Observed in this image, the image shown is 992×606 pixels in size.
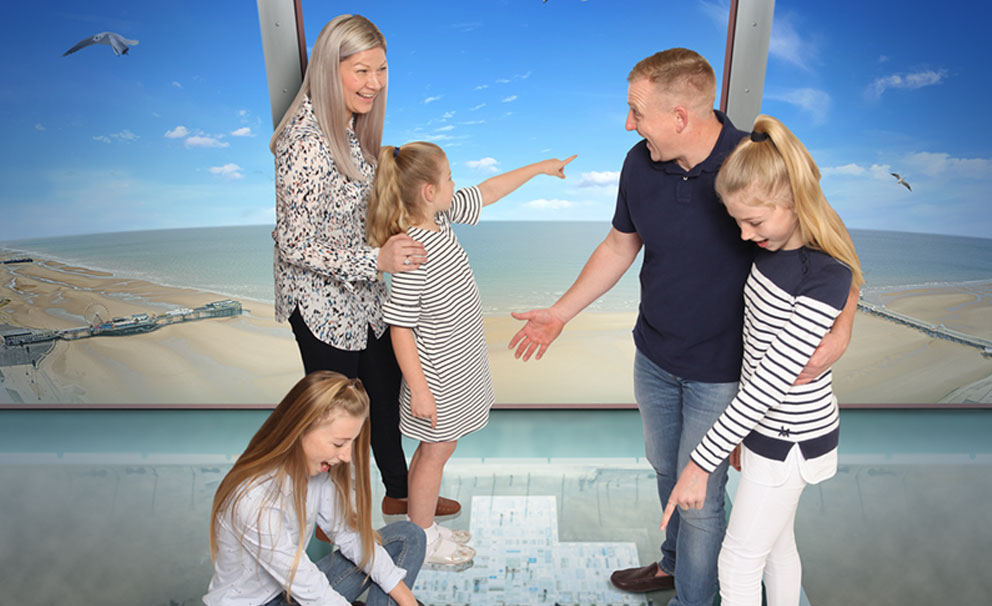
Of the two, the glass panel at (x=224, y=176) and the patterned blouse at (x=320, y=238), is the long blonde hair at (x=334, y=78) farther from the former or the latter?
the glass panel at (x=224, y=176)

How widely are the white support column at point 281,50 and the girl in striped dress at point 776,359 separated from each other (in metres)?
1.25

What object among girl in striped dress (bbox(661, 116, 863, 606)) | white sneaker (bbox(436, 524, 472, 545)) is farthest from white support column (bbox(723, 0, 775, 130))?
white sneaker (bbox(436, 524, 472, 545))

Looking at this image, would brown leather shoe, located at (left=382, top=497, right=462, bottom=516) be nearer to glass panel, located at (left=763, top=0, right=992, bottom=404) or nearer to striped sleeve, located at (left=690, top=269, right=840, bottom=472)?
striped sleeve, located at (left=690, top=269, right=840, bottom=472)

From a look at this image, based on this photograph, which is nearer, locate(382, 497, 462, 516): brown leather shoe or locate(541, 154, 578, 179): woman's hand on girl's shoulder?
locate(541, 154, 578, 179): woman's hand on girl's shoulder

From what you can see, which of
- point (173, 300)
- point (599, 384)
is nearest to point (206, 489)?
point (173, 300)

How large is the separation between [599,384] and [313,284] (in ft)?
5.54

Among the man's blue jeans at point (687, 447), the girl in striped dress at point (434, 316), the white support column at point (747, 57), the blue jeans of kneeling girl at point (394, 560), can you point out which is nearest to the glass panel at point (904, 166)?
the white support column at point (747, 57)

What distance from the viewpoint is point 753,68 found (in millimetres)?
1921

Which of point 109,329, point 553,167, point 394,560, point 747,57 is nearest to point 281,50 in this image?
point 553,167

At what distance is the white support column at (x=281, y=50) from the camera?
195 cm

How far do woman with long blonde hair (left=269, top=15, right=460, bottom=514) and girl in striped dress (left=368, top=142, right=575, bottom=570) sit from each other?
0.22 ft

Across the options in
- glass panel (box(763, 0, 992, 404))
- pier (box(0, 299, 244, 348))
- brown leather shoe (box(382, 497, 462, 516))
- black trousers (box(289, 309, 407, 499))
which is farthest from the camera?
pier (box(0, 299, 244, 348))

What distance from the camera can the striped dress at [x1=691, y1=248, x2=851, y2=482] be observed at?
4.18 ft

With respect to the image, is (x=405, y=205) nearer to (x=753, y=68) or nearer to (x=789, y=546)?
(x=753, y=68)
